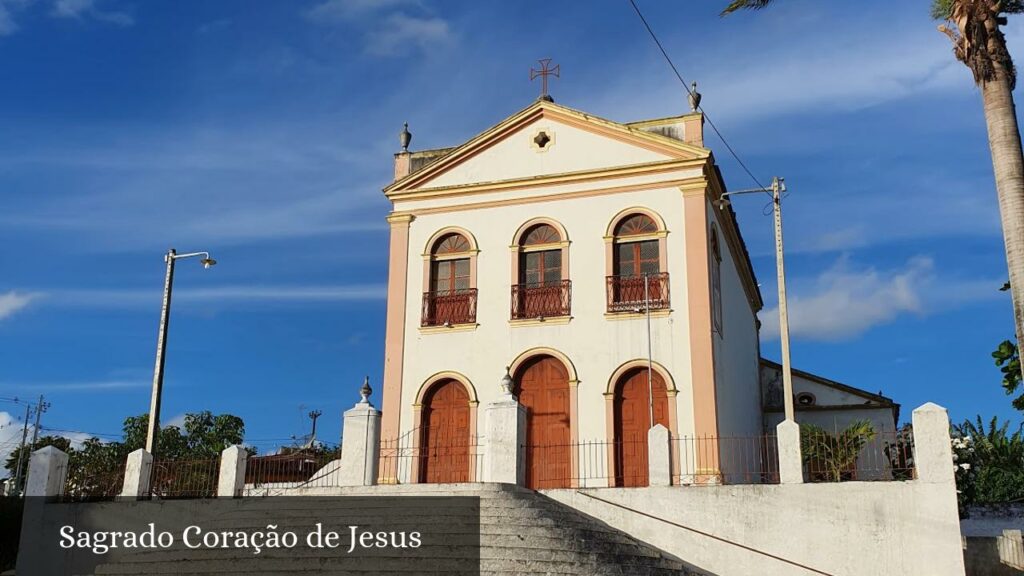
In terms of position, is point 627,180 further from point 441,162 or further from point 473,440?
point 473,440

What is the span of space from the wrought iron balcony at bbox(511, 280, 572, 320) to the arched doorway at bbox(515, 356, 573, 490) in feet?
3.15

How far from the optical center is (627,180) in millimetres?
19891

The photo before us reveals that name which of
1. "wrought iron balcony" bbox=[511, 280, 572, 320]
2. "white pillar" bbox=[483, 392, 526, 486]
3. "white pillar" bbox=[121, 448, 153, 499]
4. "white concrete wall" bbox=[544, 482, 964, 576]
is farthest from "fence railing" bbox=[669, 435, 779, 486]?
"white pillar" bbox=[121, 448, 153, 499]

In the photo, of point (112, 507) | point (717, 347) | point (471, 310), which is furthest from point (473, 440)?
point (112, 507)

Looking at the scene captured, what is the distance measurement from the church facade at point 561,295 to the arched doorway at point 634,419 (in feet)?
0.09

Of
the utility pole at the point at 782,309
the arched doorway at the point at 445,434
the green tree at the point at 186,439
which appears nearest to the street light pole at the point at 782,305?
the utility pole at the point at 782,309

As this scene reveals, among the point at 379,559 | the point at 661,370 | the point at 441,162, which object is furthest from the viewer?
the point at 441,162

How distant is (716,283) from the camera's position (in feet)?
67.1

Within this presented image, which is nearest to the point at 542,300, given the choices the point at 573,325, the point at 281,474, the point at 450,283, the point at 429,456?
the point at 573,325

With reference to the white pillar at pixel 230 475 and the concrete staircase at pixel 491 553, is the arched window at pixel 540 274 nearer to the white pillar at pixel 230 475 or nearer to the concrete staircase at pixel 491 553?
the concrete staircase at pixel 491 553

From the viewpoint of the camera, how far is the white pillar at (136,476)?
16812 millimetres

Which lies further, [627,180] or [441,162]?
[441,162]

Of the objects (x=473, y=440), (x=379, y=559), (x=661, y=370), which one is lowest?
(x=379, y=559)

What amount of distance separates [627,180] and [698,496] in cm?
763
